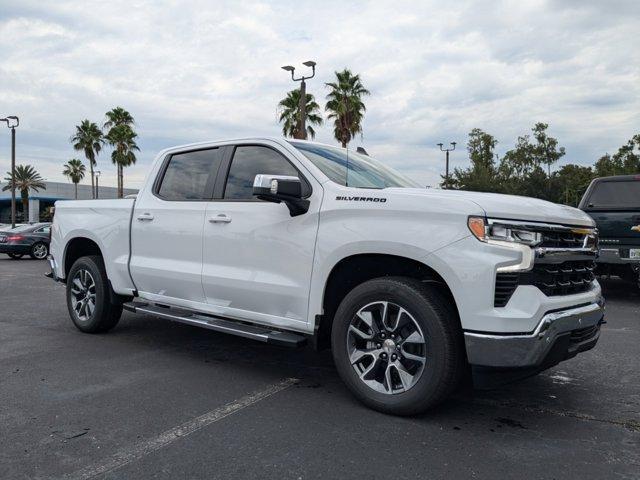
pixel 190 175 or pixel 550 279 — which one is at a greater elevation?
pixel 190 175

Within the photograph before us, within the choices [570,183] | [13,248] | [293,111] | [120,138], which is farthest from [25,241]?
[570,183]

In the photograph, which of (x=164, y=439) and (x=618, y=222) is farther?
(x=618, y=222)

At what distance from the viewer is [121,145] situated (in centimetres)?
4516

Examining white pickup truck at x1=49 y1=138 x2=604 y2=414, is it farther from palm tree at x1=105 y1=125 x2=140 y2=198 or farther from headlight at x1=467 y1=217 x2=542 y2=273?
palm tree at x1=105 y1=125 x2=140 y2=198

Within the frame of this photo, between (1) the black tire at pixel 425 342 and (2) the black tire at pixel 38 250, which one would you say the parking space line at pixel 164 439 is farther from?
(2) the black tire at pixel 38 250

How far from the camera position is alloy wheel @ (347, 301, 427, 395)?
3541mm

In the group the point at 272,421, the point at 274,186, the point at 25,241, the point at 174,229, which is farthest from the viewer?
the point at 25,241

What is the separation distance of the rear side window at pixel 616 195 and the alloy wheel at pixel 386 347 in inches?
244

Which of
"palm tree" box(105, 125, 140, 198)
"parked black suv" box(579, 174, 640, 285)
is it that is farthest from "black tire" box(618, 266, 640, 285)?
"palm tree" box(105, 125, 140, 198)

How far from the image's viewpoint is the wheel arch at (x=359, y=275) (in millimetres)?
3645

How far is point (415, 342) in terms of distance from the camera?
3.51 metres

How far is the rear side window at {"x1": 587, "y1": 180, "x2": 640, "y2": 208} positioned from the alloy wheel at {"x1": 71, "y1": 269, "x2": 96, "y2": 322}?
23.5ft

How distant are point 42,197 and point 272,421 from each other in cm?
7167

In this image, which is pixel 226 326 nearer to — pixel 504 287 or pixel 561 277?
pixel 504 287
